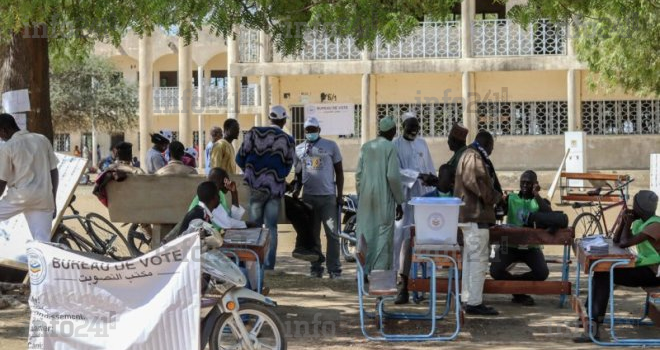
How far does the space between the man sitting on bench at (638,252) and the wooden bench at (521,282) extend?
0.86 m

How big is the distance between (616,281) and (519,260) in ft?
5.56

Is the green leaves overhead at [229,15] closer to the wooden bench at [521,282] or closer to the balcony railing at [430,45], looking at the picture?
the wooden bench at [521,282]

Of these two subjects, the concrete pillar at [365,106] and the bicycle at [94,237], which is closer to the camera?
the bicycle at [94,237]

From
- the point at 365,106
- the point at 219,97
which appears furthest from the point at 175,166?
the point at 219,97

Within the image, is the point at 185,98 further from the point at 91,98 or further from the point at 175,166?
the point at 175,166

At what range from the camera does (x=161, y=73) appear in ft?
167

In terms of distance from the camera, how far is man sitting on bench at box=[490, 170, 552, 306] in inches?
382

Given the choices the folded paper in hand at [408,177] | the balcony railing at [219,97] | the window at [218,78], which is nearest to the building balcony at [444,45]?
the balcony railing at [219,97]

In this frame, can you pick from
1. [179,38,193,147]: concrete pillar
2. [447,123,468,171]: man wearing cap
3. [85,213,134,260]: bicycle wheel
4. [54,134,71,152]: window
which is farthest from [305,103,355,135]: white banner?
[54,134,71,152]: window

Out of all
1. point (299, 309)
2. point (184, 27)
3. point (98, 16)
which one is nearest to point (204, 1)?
point (184, 27)

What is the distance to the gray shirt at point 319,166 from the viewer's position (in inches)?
447

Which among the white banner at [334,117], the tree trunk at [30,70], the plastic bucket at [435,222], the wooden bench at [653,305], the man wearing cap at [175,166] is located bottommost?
the wooden bench at [653,305]

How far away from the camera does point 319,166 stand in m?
11.3

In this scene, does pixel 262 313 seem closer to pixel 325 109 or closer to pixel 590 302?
pixel 590 302
